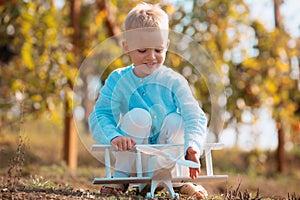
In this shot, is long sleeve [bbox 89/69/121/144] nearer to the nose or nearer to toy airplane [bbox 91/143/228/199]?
toy airplane [bbox 91/143/228/199]

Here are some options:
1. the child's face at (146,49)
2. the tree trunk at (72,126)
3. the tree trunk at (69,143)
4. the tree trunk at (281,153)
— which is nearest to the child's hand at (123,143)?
the child's face at (146,49)

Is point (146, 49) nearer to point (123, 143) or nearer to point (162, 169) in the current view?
point (123, 143)

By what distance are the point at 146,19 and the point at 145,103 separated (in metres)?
0.49

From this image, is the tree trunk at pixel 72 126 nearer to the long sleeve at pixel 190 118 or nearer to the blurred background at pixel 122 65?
the blurred background at pixel 122 65

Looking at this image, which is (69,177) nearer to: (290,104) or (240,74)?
(240,74)

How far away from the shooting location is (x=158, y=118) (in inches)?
139

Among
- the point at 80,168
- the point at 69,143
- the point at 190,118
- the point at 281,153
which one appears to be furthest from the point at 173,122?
the point at 281,153

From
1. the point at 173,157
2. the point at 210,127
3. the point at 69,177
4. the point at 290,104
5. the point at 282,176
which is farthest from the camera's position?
the point at 282,176

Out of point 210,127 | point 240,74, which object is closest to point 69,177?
point 210,127

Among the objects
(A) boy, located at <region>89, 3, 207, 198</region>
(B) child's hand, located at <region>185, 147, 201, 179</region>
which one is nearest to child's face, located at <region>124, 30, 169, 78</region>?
(A) boy, located at <region>89, 3, 207, 198</region>

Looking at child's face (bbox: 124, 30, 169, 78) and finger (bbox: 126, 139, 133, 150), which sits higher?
child's face (bbox: 124, 30, 169, 78)

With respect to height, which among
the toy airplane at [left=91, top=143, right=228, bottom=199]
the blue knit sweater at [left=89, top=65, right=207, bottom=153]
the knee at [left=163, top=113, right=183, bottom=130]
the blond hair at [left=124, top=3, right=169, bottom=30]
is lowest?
the toy airplane at [left=91, top=143, right=228, bottom=199]

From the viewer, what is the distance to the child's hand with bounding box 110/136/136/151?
3.35 meters

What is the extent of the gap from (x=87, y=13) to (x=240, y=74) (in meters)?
3.42
